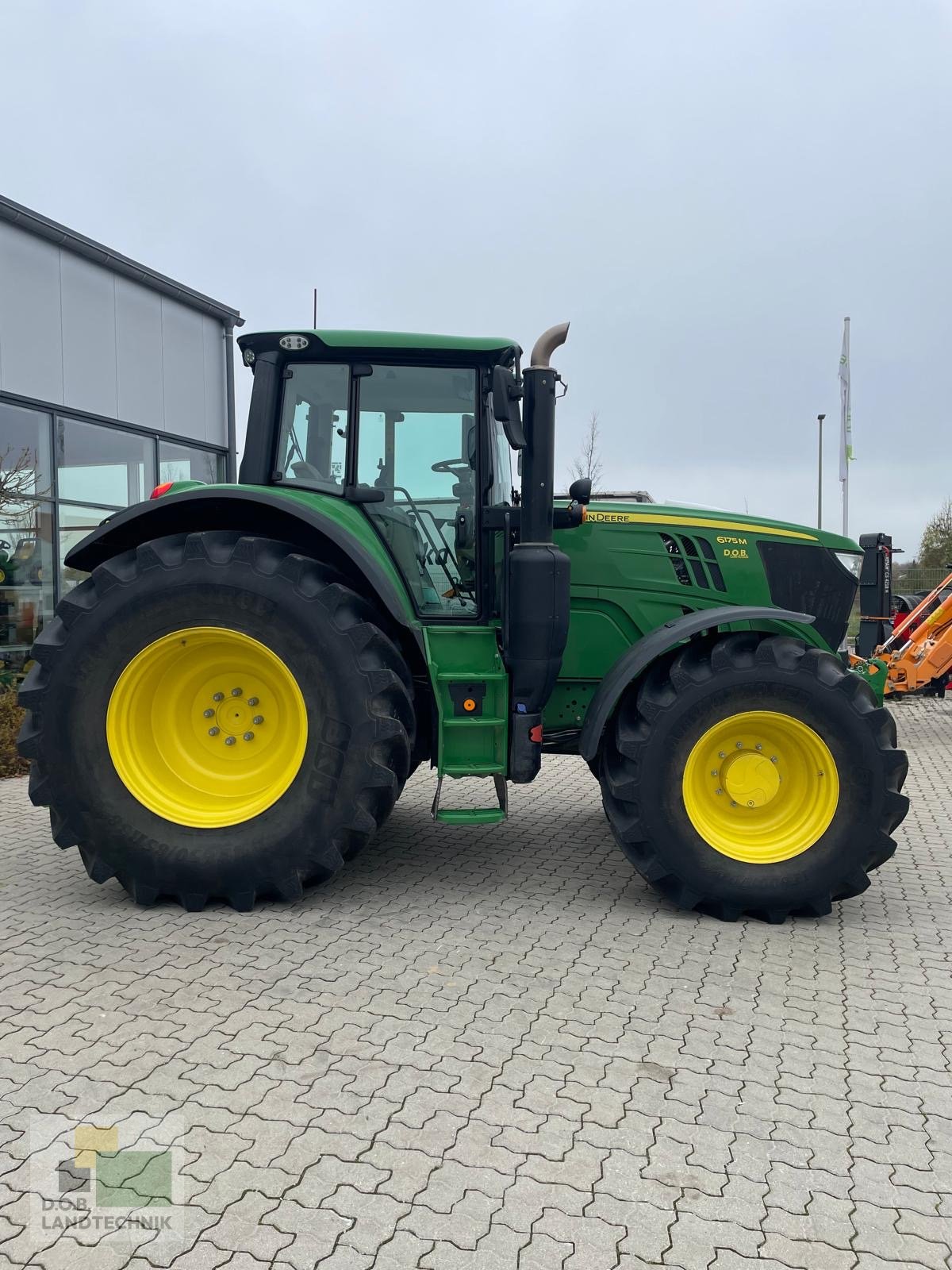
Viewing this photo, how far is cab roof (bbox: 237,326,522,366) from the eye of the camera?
4.28m

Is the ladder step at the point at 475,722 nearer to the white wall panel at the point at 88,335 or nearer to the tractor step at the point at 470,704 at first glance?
the tractor step at the point at 470,704

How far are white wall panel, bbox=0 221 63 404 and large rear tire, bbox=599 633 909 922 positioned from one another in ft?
26.3

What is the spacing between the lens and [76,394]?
1013 centimetres

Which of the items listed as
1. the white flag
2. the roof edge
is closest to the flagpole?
the white flag

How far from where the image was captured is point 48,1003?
10.3 ft

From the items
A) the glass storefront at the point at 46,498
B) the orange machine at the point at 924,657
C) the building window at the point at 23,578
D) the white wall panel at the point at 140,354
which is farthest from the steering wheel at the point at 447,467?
the white wall panel at the point at 140,354

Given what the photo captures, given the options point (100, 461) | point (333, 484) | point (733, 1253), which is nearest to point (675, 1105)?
point (733, 1253)

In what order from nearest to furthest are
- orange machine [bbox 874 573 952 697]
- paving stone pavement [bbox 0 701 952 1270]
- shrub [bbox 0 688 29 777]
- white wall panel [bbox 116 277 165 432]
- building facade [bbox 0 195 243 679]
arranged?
paving stone pavement [bbox 0 701 952 1270]
shrub [bbox 0 688 29 777]
orange machine [bbox 874 573 952 697]
building facade [bbox 0 195 243 679]
white wall panel [bbox 116 277 165 432]

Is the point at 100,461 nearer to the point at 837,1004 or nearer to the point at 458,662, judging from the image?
the point at 458,662

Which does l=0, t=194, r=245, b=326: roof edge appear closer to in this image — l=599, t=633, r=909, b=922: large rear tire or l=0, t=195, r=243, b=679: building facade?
l=0, t=195, r=243, b=679: building facade

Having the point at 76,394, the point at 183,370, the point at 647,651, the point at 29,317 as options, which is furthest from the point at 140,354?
the point at 647,651

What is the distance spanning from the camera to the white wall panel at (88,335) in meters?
9.97

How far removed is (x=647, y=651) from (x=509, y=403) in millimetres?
1221

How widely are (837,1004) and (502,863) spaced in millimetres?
1941
